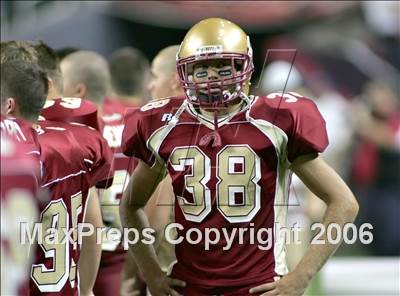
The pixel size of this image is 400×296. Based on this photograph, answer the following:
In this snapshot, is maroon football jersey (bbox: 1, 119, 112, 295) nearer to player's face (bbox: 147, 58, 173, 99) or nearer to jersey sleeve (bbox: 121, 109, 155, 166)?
jersey sleeve (bbox: 121, 109, 155, 166)

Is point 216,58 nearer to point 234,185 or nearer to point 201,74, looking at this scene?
point 201,74

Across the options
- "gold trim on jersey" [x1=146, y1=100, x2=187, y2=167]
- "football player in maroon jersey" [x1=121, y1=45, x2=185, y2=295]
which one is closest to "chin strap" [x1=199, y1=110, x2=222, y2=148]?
"gold trim on jersey" [x1=146, y1=100, x2=187, y2=167]

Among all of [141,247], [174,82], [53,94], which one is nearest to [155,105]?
[141,247]

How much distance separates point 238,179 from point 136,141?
37 cm

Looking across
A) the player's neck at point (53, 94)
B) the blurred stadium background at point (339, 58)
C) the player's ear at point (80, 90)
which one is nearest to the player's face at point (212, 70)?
the player's neck at point (53, 94)

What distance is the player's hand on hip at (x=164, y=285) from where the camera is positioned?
354 centimetres

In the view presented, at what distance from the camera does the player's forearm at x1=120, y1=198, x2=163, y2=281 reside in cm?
368

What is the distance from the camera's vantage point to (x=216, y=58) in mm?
3463

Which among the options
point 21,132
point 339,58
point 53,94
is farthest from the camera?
point 339,58

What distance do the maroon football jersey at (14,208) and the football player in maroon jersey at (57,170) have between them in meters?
0.48

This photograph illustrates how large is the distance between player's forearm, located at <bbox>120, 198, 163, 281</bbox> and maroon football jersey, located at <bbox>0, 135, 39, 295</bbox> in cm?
86

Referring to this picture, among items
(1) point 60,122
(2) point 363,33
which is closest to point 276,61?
(2) point 363,33

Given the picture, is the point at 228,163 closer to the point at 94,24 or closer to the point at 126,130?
the point at 126,130

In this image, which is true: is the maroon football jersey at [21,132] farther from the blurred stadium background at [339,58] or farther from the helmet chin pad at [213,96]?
the blurred stadium background at [339,58]
